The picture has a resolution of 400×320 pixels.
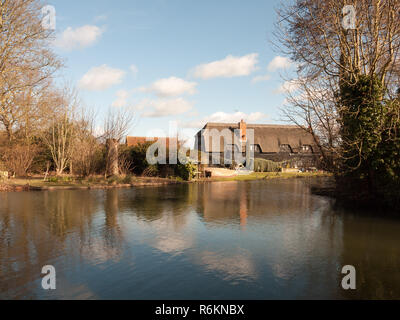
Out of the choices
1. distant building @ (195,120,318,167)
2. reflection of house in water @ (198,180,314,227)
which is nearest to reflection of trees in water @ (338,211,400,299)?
reflection of house in water @ (198,180,314,227)

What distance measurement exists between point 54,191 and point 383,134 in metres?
15.5

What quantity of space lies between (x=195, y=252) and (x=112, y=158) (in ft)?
52.8

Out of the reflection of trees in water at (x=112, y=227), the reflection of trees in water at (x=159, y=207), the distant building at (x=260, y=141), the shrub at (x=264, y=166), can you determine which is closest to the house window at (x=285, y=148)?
the distant building at (x=260, y=141)

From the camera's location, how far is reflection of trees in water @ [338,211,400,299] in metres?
4.55

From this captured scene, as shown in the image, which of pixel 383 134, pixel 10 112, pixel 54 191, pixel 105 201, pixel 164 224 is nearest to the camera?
pixel 164 224

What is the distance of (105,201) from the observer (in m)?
13.2

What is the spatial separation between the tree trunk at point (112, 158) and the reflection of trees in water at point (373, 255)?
1564cm

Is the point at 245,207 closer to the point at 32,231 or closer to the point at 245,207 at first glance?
the point at 245,207

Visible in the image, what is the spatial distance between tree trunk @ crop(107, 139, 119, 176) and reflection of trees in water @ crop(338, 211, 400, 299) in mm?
15640

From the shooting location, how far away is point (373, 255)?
6191 mm

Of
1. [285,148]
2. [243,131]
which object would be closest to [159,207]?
[243,131]

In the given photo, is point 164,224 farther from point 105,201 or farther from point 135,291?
point 105,201

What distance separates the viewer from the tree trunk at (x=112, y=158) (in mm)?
21141
